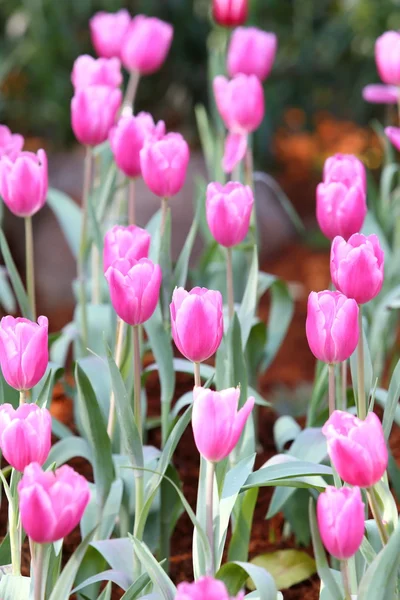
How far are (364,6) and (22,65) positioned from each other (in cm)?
141

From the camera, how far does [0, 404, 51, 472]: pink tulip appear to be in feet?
2.72

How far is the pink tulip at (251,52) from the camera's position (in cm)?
168

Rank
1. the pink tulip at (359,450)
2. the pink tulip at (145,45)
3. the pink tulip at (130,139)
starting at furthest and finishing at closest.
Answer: the pink tulip at (145,45)
the pink tulip at (130,139)
the pink tulip at (359,450)

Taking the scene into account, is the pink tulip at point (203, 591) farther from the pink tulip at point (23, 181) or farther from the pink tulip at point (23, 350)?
the pink tulip at point (23, 181)

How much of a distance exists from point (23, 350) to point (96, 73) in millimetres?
671

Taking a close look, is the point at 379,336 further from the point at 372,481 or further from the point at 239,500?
the point at 372,481

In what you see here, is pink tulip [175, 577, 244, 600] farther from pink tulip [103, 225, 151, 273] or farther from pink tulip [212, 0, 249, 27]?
pink tulip [212, 0, 249, 27]

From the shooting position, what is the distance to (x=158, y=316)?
4.09 feet

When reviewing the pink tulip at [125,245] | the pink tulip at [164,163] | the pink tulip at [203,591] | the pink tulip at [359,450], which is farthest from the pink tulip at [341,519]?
the pink tulip at [164,163]

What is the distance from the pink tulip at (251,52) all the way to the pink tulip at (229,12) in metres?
0.07

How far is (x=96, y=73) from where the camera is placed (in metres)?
1.47

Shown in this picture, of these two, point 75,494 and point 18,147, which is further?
point 18,147

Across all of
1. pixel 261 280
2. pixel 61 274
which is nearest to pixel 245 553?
pixel 261 280

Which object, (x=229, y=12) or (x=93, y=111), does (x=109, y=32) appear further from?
(x=93, y=111)
